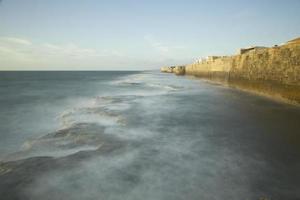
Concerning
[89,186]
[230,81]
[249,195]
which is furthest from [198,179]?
[230,81]

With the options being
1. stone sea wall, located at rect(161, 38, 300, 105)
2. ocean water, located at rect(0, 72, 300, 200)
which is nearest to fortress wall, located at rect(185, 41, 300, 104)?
stone sea wall, located at rect(161, 38, 300, 105)

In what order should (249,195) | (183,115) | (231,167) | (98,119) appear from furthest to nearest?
A: (183,115) < (98,119) < (231,167) < (249,195)

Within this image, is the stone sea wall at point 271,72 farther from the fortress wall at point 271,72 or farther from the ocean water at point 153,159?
the ocean water at point 153,159

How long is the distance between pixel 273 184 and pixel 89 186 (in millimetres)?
3403

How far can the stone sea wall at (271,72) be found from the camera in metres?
14.6

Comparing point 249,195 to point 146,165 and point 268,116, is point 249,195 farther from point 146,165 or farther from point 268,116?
point 268,116

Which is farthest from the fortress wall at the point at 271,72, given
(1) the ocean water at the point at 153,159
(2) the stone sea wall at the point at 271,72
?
(1) the ocean water at the point at 153,159

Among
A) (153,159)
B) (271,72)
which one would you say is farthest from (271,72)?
(153,159)

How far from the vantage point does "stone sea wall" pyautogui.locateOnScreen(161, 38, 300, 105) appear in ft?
47.8

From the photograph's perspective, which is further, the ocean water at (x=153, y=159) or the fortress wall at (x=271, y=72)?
the fortress wall at (x=271, y=72)

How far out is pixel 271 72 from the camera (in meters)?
17.3

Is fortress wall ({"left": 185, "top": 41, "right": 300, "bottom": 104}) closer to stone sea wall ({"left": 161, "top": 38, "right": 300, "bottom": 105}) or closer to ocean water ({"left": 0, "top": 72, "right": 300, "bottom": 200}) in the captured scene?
stone sea wall ({"left": 161, "top": 38, "right": 300, "bottom": 105})

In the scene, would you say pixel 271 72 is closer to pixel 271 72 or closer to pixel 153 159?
pixel 271 72

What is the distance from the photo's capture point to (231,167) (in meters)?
5.89
